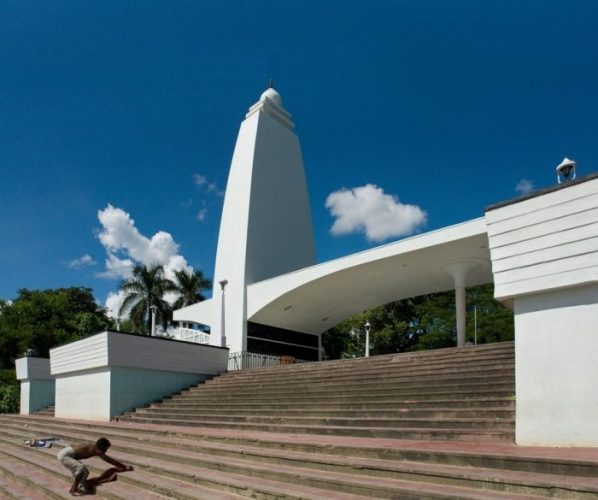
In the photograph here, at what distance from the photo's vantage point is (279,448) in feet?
20.7

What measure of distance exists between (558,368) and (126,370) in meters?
11.9

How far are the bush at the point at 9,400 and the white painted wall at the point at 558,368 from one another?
988 inches

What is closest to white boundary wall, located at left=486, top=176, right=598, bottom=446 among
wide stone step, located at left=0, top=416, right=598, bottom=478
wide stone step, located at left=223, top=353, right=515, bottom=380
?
wide stone step, located at left=0, top=416, right=598, bottom=478

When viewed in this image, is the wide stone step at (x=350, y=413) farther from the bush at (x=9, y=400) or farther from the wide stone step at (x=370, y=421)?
the bush at (x=9, y=400)

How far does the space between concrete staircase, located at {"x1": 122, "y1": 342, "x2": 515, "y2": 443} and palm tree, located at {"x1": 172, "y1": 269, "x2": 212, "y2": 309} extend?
83.2 feet

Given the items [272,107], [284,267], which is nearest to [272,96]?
[272,107]

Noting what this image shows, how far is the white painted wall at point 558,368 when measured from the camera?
4719mm

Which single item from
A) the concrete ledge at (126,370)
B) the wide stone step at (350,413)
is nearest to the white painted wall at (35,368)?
the concrete ledge at (126,370)

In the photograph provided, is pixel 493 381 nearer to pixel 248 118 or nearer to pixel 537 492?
pixel 537 492

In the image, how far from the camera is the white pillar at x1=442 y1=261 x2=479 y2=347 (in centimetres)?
1734

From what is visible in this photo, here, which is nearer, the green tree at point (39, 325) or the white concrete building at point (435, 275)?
the white concrete building at point (435, 275)

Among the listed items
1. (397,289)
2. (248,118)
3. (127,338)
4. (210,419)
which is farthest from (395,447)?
(248,118)

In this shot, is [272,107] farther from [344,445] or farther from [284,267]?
[344,445]

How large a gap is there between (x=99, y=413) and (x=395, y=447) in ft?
37.1
